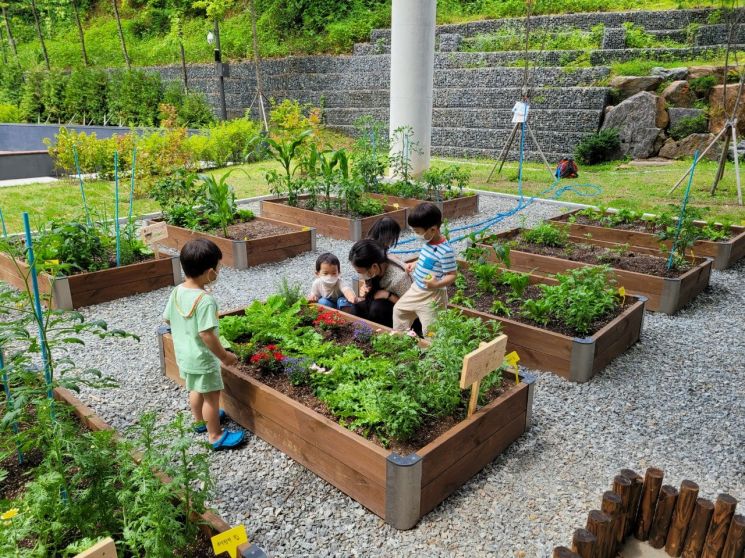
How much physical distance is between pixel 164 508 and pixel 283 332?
73.1 inches

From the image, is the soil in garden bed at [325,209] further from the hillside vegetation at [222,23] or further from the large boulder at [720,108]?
the hillside vegetation at [222,23]

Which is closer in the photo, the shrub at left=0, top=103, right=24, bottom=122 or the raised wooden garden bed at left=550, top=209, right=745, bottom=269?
the raised wooden garden bed at left=550, top=209, right=745, bottom=269

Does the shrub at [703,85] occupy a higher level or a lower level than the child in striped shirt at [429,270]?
higher

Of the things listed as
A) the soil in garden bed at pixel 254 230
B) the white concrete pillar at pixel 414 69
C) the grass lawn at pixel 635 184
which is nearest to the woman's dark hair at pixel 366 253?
the soil in garden bed at pixel 254 230

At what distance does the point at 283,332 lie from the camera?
3.69m

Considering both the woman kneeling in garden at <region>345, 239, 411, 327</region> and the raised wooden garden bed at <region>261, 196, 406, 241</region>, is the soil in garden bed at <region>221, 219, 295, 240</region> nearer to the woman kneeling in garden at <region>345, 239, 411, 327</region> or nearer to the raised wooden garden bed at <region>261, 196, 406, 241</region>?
the raised wooden garden bed at <region>261, 196, 406, 241</region>

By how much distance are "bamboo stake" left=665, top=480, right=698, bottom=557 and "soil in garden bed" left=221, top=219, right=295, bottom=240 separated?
16.2ft

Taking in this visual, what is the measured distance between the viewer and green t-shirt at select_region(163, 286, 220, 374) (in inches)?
110

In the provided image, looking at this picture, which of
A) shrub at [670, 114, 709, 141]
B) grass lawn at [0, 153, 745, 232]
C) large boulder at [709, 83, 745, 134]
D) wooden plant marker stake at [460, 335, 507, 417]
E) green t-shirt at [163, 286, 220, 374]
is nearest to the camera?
wooden plant marker stake at [460, 335, 507, 417]

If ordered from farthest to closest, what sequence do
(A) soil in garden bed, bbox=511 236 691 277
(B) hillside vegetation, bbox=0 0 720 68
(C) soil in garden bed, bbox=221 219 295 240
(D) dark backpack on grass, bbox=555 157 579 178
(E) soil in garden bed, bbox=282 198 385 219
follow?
(B) hillside vegetation, bbox=0 0 720 68 < (D) dark backpack on grass, bbox=555 157 579 178 < (E) soil in garden bed, bbox=282 198 385 219 < (C) soil in garden bed, bbox=221 219 295 240 < (A) soil in garden bed, bbox=511 236 691 277

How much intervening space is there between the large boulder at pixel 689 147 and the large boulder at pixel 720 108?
12.2 inches

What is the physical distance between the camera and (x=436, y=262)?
369 cm

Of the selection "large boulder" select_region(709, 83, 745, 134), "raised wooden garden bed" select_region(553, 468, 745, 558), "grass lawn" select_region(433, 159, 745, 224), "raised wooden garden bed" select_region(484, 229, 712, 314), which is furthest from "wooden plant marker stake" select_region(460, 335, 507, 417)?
"large boulder" select_region(709, 83, 745, 134)

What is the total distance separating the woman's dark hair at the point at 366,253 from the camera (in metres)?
3.88
